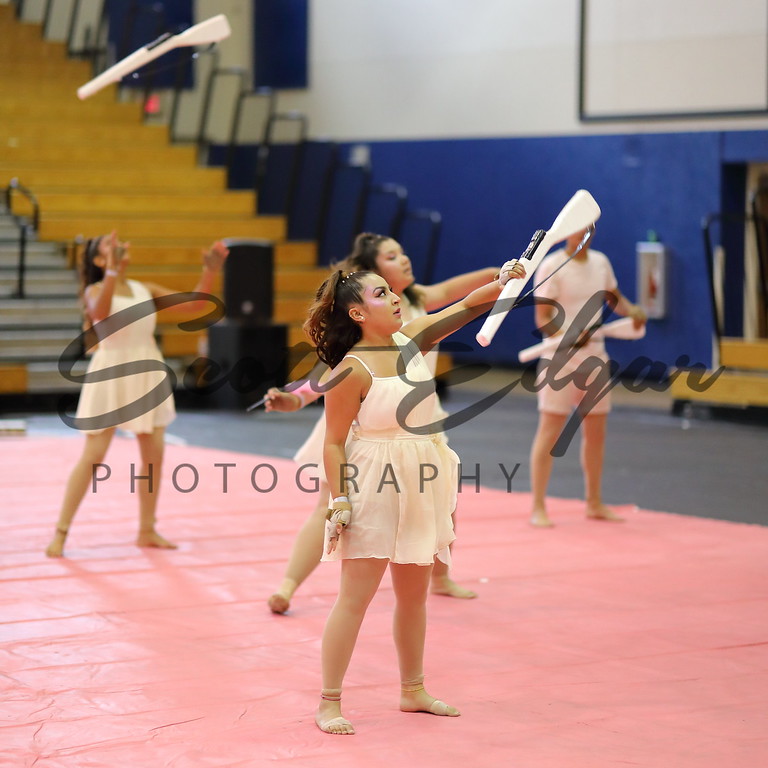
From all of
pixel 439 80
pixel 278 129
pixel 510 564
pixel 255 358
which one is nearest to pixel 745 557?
pixel 510 564

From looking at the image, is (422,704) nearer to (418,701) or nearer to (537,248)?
(418,701)

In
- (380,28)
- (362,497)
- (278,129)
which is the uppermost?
(380,28)

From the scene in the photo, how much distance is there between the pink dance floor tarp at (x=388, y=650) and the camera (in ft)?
11.8

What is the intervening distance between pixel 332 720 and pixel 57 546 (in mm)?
2797

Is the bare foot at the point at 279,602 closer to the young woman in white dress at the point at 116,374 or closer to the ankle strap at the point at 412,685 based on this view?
the ankle strap at the point at 412,685

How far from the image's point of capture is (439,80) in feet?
49.5

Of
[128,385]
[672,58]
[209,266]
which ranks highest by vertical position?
[672,58]

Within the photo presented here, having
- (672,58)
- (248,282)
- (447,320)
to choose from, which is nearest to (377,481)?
(447,320)

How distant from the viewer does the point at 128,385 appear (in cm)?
604

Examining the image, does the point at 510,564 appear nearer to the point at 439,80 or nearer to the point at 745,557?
the point at 745,557

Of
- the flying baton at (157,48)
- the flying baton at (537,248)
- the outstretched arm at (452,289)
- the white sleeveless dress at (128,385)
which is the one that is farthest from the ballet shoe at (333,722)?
the flying baton at (157,48)

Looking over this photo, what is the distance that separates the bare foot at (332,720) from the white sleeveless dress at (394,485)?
1.40ft

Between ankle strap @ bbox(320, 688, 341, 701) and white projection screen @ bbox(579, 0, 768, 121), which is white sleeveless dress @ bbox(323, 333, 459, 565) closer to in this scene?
ankle strap @ bbox(320, 688, 341, 701)

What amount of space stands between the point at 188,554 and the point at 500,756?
9.71ft
